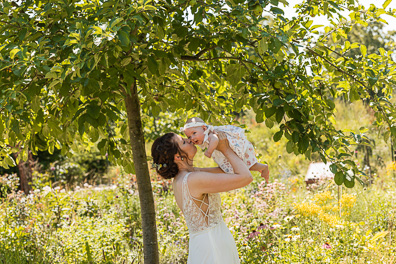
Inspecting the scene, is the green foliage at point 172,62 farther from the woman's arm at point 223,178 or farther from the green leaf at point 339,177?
the woman's arm at point 223,178

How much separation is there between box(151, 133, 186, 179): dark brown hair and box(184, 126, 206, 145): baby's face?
0.10 meters

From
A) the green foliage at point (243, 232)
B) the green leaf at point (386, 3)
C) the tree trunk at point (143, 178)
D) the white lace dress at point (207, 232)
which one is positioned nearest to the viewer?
the white lace dress at point (207, 232)

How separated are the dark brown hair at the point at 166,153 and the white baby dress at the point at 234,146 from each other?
15cm

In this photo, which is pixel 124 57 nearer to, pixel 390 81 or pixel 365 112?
pixel 390 81

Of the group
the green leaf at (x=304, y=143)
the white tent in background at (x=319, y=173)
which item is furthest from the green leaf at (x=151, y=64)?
the white tent in background at (x=319, y=173)

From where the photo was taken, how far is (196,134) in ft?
7.34

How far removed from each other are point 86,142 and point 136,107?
1273 mm

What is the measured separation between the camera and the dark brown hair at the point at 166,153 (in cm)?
229

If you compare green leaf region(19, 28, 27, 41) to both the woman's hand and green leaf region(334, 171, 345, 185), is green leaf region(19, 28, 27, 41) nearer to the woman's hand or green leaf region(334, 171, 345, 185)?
the woman's hand

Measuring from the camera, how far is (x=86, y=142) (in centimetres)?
420

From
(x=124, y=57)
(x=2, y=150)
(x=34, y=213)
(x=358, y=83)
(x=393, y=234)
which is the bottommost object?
(x=393, y=234)

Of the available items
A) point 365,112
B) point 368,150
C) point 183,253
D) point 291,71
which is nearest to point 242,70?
point 291,71

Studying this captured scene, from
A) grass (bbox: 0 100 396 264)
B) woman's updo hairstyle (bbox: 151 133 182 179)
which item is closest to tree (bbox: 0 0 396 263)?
woman's updo hairstyle (bbox: 151 133 182 179)

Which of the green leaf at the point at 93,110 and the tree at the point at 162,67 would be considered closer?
the tree at the point at 162,67
